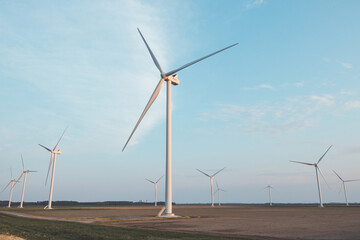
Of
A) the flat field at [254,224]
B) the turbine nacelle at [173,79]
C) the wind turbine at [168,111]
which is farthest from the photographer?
the turbine nacelle at [173,79]

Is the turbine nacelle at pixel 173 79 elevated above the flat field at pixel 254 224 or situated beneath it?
elevated above

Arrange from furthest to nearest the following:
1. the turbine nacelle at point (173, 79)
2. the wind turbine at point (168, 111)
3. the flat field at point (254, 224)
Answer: the turbine nacelle at point (173, 79), the wind turbine at point (168, 111), the flat field at point (254, 224)

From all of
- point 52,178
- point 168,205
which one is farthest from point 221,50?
point 52,178

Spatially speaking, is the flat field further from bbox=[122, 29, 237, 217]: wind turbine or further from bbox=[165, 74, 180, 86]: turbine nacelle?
bbox=[165, 74, 180, 86]: turbine nacelle

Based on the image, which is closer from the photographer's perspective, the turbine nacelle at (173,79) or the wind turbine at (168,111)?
the wind turbine at (168,111)

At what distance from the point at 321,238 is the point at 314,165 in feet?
392

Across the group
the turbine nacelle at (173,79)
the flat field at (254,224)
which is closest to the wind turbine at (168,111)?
the turbine nacelle at (173,79)

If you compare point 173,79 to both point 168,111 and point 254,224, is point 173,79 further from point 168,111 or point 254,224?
point 254,224

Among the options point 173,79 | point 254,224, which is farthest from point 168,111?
point 254,224

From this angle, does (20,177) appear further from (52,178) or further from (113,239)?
(113,239)

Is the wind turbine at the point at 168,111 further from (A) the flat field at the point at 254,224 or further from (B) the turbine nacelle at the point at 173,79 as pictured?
(A) the flat field at the point at 254,224

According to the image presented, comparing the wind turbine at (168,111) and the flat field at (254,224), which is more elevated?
the wind turbine at (168,111)

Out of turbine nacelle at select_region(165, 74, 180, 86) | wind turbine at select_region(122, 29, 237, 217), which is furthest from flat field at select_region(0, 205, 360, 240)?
turbine nacelle at select_region(165, 74, 180, 86)

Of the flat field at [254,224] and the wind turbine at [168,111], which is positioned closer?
the flat field at [254,224]
